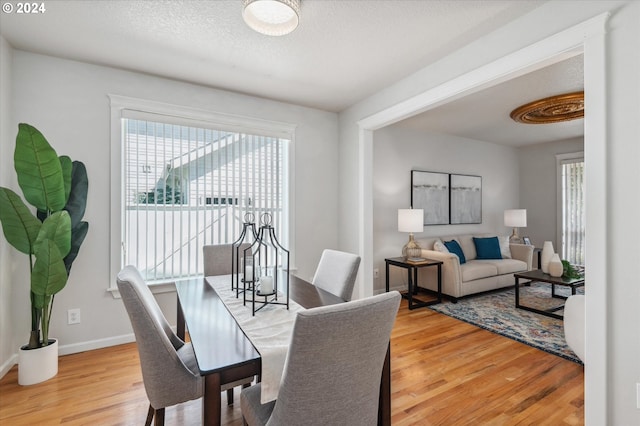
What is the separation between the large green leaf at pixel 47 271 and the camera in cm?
203

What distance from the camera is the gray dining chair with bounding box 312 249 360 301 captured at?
2055mm

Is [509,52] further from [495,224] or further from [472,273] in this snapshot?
[495,224]

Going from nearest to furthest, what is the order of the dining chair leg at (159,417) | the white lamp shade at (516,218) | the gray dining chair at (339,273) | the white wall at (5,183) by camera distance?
1. the dining chair leg at (159,417)
2. the gray dining chair at (339,273)
3. the white wall at (5,183)
4. the white lamp shade at (516,218)

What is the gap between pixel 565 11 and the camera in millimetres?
1795

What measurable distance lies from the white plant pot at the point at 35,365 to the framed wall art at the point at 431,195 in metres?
4.39

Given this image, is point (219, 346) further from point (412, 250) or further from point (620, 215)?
point (412, 250)

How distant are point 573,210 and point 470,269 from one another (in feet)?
9.92

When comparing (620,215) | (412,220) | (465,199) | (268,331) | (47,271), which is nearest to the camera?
(268,331)

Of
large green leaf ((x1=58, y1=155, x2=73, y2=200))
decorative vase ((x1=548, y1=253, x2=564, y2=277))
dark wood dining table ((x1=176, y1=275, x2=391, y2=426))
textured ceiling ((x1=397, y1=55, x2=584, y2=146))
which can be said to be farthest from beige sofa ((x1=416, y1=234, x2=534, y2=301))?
large green leaf ((x1=58, y1=155, x2=73, y2=200))

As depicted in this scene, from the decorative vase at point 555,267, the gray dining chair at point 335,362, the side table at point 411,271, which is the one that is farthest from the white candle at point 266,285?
the decorative vase at point 555,267

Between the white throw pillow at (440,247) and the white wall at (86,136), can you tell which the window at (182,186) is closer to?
the white wall at (86,136)

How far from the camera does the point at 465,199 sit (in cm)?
530

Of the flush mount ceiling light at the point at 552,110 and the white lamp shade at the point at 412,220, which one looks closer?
the flush mount ceiling light at the point at 552,110

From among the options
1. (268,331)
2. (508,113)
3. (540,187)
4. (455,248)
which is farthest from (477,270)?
(268,331)
